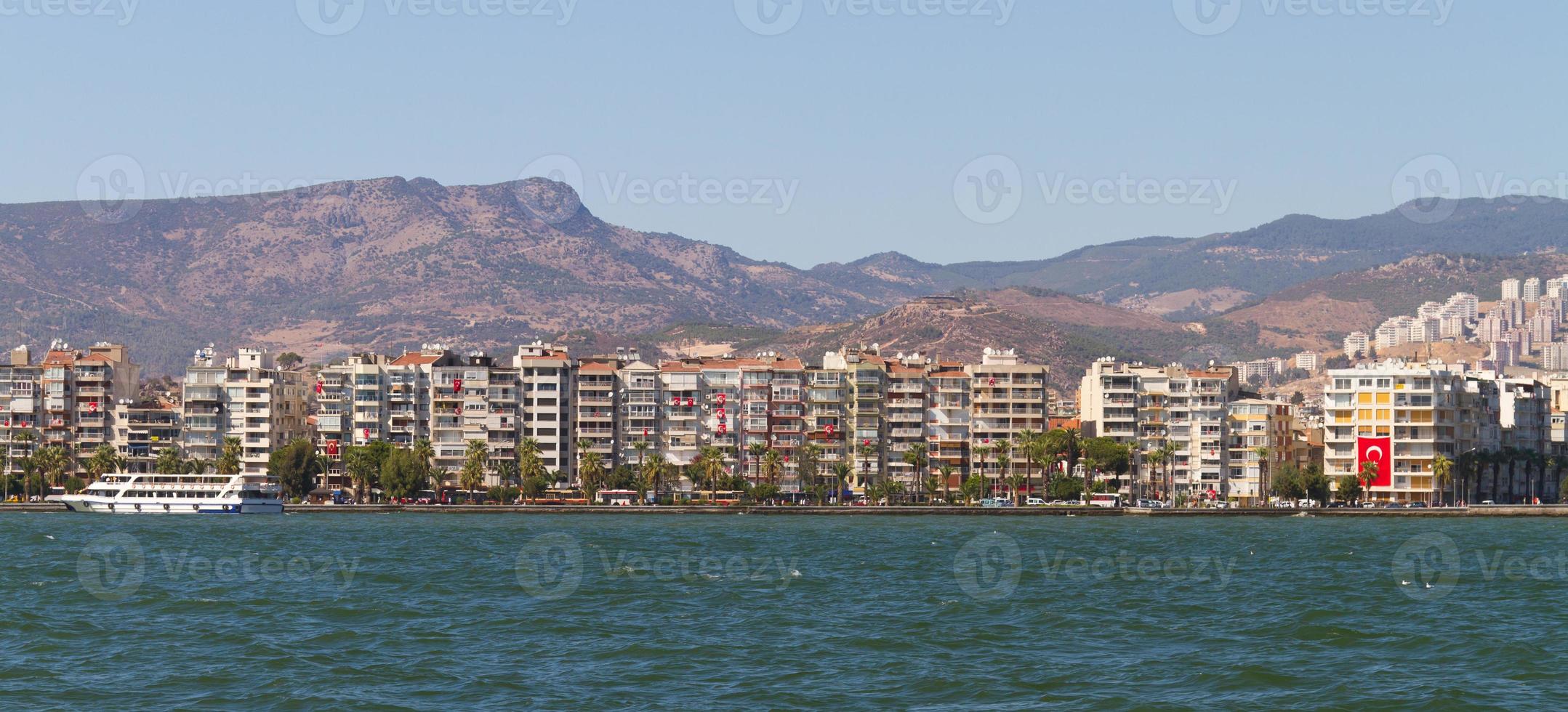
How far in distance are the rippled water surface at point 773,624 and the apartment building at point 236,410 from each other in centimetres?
7665

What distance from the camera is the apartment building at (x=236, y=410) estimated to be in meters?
189

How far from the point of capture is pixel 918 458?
18250cm

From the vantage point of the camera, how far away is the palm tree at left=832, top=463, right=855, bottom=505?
179125 millimetres

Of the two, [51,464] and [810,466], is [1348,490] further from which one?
[51,464]

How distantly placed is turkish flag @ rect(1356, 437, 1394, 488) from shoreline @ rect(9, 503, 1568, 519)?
719 centimetres

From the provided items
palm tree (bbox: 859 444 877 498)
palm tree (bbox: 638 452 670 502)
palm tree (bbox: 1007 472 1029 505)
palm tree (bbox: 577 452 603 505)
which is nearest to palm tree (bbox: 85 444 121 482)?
palm tree (bbox: 577 452 603 505)

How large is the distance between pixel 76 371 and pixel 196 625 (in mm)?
143108

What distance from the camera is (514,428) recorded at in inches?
7283

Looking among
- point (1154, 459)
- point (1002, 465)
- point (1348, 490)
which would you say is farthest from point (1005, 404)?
point (1348, 490)

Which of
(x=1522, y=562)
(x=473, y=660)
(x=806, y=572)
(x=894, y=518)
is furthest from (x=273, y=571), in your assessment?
(x=894, y=518)

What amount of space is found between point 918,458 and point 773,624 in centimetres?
12027

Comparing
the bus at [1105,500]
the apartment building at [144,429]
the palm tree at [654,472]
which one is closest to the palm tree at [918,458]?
the bus at [1105,500]

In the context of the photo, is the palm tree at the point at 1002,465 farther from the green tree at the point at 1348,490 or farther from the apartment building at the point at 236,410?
the apartment building at the point at 236,410

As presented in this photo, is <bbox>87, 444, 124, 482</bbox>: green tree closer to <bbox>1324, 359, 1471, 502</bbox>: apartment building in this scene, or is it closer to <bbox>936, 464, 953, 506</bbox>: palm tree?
<bbox>936, 464, 953, 506</bbox>: palm tree
